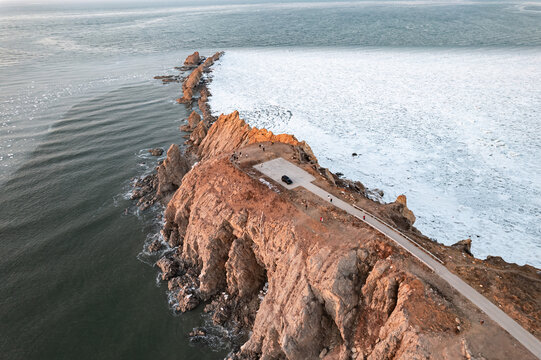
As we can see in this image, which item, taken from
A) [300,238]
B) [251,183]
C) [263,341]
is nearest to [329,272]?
[300,238]

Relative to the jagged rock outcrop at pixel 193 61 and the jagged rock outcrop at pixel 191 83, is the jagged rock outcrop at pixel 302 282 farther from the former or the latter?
the jagged rock outcrop at pixel 193 61

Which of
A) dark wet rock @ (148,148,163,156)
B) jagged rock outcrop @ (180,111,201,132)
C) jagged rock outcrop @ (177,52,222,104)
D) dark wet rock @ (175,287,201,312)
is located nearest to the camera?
dark wet rock @ (175,287,201,312)

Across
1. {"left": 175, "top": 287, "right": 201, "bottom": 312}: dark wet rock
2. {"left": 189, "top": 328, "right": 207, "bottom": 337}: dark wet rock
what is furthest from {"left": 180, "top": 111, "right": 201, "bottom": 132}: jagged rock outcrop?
{"left": 189, "top": 328, "right": 207, "bottom": 337}: dark wet rock

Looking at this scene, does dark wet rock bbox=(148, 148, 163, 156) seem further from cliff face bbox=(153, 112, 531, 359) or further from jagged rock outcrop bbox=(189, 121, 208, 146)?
cliff face bbox=(153, 112, 531, 359)

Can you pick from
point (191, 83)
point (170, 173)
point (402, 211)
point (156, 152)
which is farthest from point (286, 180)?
point (191, 83)

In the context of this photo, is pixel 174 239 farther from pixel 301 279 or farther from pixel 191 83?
pixel 191 83

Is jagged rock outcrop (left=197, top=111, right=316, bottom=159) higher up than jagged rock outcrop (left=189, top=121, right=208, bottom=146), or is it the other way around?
jagged rock outcrop (left=197, top=111, right=316, bottom=159)

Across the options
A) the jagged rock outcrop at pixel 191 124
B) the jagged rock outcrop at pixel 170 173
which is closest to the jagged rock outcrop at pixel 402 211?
the jagged rock outcrop at pixel 170 173
